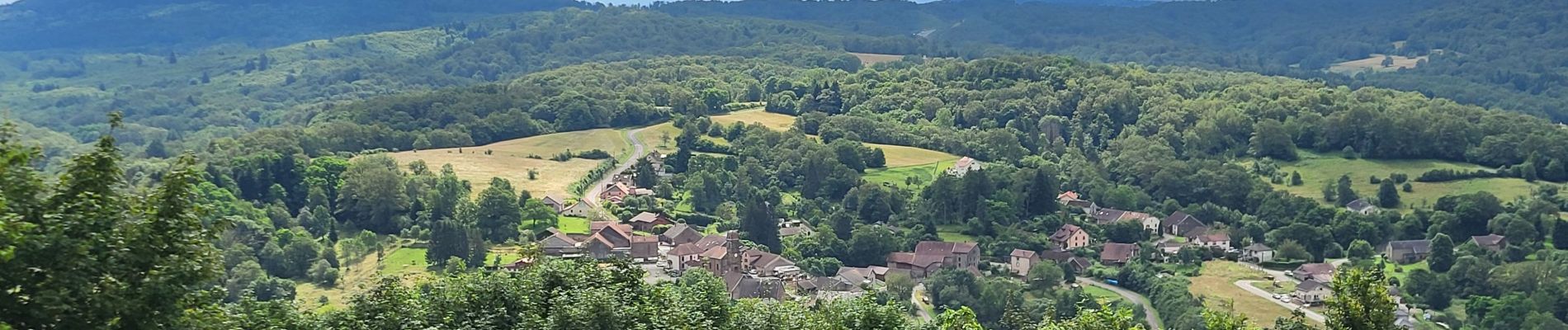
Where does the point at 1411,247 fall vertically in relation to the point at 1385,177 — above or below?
below

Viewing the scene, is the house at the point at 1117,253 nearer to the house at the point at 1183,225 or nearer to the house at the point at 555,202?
the house at the point at 1183,225

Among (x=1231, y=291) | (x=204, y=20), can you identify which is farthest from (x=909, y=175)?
(x=204, y=20)

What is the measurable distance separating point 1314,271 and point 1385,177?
17.4 metres

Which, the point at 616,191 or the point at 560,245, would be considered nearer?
the point at 560,245

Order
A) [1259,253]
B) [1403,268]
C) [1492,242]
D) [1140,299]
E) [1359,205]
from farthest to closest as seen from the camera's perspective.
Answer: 1. [1359,205]
2. [1492,242]
3. [1259,253]
4. [1403,268]
5. [1140,299]

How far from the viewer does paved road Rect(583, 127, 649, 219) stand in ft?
173

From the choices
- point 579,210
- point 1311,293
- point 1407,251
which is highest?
point 579,210

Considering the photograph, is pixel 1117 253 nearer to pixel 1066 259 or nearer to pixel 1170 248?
pixel 1066 259

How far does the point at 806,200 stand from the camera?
56250 mm

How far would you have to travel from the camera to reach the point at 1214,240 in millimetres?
50625

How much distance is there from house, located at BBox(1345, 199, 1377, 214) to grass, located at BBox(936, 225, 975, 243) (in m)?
13.7

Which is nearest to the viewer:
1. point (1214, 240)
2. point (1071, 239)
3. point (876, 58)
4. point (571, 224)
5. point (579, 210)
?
point (571, 224)

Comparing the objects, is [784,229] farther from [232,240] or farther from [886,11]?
[886,11]

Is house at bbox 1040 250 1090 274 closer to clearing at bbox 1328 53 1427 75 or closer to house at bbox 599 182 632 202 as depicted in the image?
house at bbox 599 182 632 202
